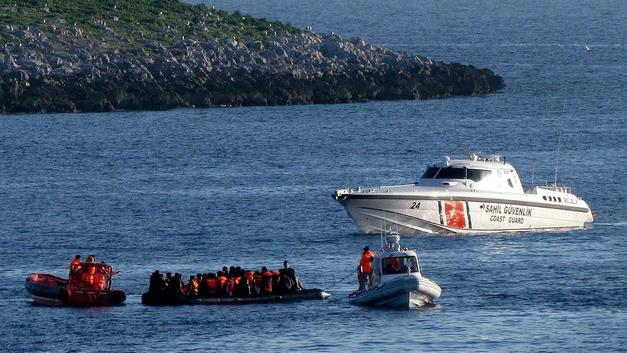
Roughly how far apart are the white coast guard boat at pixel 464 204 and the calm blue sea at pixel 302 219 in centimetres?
64

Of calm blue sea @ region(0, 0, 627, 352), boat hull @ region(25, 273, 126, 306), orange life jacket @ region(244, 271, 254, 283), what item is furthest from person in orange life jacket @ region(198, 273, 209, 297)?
boat hull @ region(25, 273, 126, 306)

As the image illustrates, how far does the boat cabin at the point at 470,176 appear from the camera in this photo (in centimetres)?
7225

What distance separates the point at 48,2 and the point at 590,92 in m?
35.1

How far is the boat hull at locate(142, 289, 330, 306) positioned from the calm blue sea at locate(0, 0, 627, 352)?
1.07 feet

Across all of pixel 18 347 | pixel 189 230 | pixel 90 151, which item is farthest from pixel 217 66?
pixel 18 347

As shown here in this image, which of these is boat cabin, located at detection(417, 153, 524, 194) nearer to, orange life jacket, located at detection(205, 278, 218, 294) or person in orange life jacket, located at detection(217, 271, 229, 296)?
person in orange life jacket, located at detection(217, 271, 229, 296)

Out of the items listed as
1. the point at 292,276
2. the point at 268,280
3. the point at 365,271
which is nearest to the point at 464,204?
the point at 365,271

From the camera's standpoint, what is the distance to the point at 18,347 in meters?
54.4

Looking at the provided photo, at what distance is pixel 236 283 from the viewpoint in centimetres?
5953

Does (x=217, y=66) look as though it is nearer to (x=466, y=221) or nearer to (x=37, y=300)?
(x=466, y=221)

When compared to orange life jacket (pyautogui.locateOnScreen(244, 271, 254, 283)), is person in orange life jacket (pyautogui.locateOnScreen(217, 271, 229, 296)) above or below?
below

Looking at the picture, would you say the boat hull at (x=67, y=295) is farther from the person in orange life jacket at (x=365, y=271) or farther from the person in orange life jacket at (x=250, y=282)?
the person in orange life jacket at (x=365, y=271)

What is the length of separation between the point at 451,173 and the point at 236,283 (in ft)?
49.6

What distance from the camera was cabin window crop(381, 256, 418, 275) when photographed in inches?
2280
